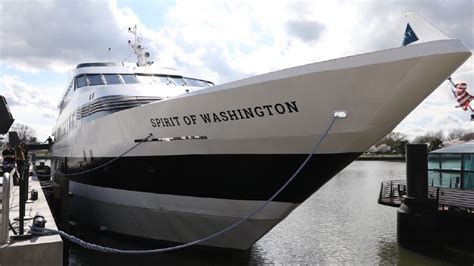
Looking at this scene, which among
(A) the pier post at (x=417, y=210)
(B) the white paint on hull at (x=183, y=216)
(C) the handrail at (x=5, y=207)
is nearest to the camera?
(C) the handrail at (x=5, y=207)

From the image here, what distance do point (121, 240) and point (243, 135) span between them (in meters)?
5.33

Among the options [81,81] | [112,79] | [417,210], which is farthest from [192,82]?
[417,210]

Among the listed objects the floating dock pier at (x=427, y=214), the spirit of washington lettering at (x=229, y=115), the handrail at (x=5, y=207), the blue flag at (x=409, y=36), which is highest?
the blue flag at (x=409, y=36)

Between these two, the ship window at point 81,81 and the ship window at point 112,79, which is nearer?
the ship window at point 112,79

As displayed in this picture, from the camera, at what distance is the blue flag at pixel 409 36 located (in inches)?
256

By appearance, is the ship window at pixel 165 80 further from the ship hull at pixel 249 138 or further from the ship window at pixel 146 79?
the ship hull at pixel 249 138

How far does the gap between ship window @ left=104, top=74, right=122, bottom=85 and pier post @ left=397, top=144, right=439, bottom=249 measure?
8.78m

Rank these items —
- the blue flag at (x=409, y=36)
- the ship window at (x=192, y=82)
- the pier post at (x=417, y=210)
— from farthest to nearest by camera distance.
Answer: the ship window at (x=192, y=82) < the pier post at (x=417, y=210) < the blue flag at (x=409, y=36)

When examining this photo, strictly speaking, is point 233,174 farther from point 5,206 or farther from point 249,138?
point 5,206

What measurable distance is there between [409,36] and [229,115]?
3264 millimetres

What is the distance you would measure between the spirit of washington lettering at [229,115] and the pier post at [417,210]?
22.9 feet

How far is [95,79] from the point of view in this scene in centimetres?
1316

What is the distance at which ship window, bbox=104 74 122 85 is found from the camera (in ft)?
41.5

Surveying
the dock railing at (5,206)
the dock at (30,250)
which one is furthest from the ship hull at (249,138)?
the dock railing at (5,206)
